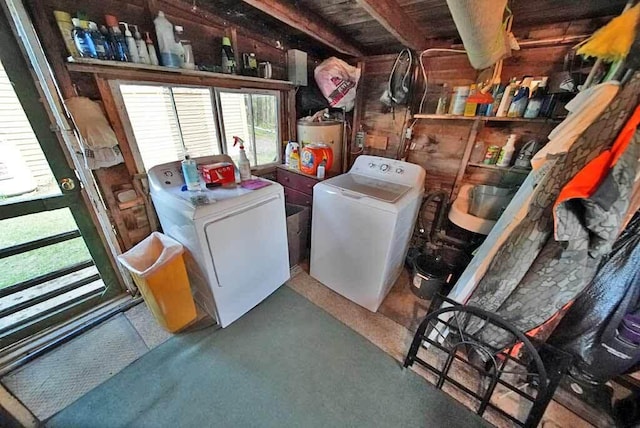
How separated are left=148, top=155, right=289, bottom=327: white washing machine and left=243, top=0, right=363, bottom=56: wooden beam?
1.05 meters

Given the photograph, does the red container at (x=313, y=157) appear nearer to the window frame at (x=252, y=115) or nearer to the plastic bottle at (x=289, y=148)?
the plastic bottle at (x=289, y=148)

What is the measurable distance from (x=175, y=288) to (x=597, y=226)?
217 centimetres

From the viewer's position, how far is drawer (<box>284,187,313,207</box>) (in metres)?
2.27

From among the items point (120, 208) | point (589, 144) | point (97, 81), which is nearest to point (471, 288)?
point (589, 144)

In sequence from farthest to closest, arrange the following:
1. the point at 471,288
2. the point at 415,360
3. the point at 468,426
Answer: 1. the point at 415,360
2. the point at 471,288
3. the point at 468,426

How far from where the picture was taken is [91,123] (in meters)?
1.35

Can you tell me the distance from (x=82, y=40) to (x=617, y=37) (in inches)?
96.8

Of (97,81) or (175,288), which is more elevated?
(97,81)

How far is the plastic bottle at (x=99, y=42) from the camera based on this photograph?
1.22 meters

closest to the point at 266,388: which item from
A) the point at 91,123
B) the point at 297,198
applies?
the point at 297,198

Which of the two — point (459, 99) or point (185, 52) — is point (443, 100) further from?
point (185, 52)

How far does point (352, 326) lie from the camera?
1759mm

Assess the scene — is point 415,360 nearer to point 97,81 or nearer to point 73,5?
point 97,81

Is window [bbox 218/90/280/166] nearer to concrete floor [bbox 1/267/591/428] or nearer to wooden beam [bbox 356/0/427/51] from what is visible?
wooden beam [bbox 356/0/427/51]
